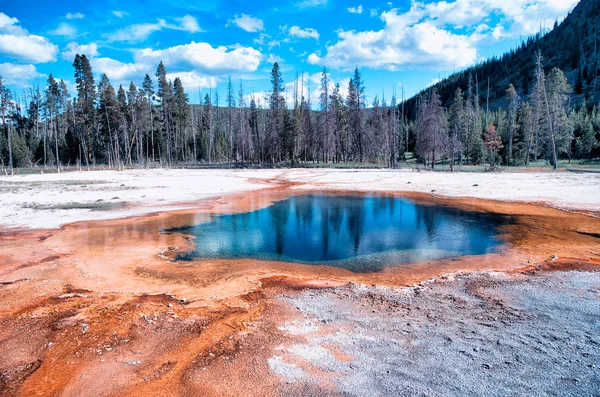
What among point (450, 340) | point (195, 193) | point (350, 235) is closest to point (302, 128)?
point (195, 193)

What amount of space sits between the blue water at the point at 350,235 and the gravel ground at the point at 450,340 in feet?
10.7

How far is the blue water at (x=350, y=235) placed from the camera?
41.1 feet

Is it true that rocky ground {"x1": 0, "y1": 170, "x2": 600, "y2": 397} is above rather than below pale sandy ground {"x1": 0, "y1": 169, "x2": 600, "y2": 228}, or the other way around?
below

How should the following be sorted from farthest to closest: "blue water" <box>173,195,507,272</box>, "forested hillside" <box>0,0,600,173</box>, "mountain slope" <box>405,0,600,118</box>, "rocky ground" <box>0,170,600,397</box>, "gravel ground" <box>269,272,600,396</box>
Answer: "mountain slope" <box>405,0,600,118</box> → "forested hillside" <box>0,0,600,173</box> → "blue water" <box>173,195,507,272</box> → "rocky ground" <box>0,170,600,397</box> → "gravel ground" <box>269,272,600,396</box>

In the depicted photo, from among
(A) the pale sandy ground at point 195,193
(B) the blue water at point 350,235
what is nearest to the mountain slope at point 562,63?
(A) the pale sandy ground at point 195,193

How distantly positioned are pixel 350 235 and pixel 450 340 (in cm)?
1016

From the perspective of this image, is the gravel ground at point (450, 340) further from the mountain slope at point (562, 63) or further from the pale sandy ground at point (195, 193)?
the mountain slope at point (562, 63)

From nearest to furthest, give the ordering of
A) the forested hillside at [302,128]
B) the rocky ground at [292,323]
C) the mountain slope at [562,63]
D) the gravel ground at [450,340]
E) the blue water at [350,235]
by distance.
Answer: the gravel ground at [450,340] → the rocky ground at [292,323] → the blue water at [350,235] → the forested hillside at [302,128] → the mountain slope at [562,63]

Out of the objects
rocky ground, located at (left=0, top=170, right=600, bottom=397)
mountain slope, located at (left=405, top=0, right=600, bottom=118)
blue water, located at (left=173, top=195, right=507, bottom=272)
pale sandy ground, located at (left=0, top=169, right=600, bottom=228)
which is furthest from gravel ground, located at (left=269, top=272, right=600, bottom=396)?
mountain slope, located at (left=405, top=0, right=600, bottom=118)

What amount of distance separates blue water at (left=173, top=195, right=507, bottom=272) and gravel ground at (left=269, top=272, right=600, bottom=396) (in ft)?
10.7

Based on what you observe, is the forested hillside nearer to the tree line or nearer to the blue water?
the tree line

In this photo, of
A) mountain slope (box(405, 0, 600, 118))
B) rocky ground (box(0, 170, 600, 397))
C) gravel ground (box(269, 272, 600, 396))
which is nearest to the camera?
gravel ground (box(269, 272, 600, 396))

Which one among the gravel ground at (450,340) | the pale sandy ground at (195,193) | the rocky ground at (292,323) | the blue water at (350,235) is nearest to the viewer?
the gravel ground at (450,340)

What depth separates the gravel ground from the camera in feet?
15.8
